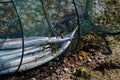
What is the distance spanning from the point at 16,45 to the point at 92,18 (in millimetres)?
1682

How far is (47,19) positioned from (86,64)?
2.72 ft

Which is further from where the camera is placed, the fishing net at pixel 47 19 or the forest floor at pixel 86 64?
the forest floor at pixel 86 64

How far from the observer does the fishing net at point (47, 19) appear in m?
4.60

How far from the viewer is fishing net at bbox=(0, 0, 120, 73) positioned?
15.1ft

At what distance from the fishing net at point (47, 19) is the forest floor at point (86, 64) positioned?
19cm

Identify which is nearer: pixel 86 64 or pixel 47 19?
pixel 47 19

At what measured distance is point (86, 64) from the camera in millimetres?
5141

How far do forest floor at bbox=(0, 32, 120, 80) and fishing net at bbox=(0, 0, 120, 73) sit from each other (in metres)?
0.19

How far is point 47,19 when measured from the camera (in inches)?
194

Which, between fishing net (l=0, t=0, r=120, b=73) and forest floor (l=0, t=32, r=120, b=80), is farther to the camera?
forest floor (l=0, t=32, r=120, b=80)

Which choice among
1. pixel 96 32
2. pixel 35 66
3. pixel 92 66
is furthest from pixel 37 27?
pixel 96 32

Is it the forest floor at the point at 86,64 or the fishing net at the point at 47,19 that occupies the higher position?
the fishing net at the point at 47,19

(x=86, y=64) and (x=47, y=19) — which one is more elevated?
(x=47, y=19)

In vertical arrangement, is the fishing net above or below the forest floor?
above
